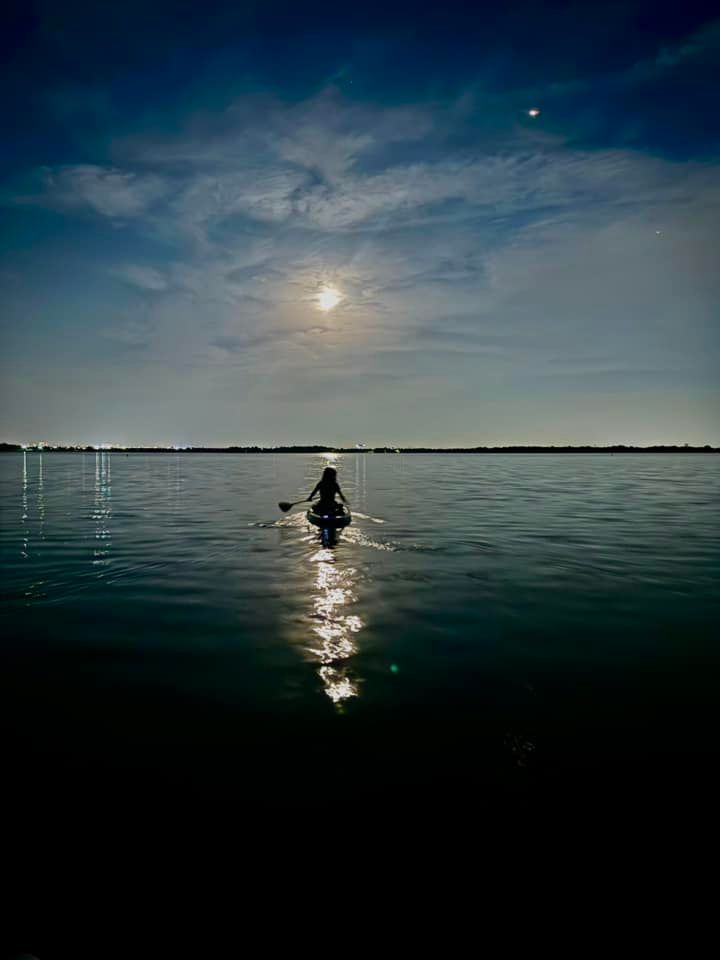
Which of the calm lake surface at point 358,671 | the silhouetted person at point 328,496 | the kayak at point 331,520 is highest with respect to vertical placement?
the silhouetted person at point 328,496

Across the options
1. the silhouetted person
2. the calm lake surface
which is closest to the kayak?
the silhouetted person

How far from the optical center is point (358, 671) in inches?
A: 324

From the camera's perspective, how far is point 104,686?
776 centimetres

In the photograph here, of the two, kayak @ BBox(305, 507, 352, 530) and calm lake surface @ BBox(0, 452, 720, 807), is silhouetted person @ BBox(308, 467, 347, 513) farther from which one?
calm lake surface @ BBox(0, 452, 720, 807)

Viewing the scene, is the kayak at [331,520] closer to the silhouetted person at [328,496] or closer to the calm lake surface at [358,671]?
the silhouetted person at [328,496]

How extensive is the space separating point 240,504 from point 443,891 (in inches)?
1309

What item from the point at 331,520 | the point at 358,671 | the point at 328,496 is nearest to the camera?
the point at 358,671

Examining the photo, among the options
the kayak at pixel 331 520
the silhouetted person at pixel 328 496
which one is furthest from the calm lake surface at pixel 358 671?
the silhouetted person at pixel 328 496

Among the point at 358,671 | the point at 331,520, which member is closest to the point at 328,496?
the point at 331,520

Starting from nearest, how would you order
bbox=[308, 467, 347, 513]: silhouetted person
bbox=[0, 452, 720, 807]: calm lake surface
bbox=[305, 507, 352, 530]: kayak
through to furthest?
bbox=[0, 452, 720, 807]: calm lake surface, bbox=[305, 507, 352, 530]: kayak, bbox=[308, 467, 347, 513]: silhouetted person

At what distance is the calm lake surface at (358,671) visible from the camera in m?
5.64

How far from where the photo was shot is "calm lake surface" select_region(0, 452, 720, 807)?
5.64 metres

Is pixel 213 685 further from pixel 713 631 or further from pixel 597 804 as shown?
pixel 713 631

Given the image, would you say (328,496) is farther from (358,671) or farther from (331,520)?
(358,671)
